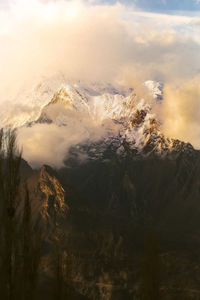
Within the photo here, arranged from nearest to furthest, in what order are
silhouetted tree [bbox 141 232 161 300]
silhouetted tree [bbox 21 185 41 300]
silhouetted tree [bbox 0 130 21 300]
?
silhouetted tree [bbox 0 130 21 300], silhouetted tree [bbox 21 185 41 300], silhouetted tree [bbox 141 232 161 300]

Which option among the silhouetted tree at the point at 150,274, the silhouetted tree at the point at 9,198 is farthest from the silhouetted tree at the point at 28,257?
the silhouetted tree at the point at 150,274

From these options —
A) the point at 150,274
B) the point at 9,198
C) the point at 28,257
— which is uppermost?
the point at 9,198

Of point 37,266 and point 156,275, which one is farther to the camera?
point 156,275

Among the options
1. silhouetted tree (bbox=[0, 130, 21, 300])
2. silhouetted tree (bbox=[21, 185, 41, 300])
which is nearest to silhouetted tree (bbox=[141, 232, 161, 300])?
silhouetted tree (bbox=[21, 185, 41, 300])

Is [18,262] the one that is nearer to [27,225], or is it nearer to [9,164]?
[27,225]

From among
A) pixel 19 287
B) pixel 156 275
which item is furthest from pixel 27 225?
pixel 156 275

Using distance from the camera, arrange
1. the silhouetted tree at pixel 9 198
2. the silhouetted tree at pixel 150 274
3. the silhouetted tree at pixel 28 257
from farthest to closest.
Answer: the silhouetted tree at pixel 150 274 → the silhouetted tree at pixel 28 257 → the silhouetted tree at pixel 9 198

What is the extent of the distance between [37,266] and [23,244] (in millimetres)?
2763

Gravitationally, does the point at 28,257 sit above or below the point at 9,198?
below

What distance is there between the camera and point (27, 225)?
60062 millimetres

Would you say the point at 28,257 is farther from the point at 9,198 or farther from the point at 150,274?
the point at 150,274

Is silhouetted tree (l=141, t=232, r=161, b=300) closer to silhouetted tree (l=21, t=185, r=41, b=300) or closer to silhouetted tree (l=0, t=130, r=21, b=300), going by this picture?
silhouetted tree (l=21, t=185, r=41, b=300)

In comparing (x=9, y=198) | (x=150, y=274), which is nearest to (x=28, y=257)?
(x=9, y=198)

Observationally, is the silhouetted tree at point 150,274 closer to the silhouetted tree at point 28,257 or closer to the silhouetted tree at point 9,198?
the silhouetted tree at point 28,257
